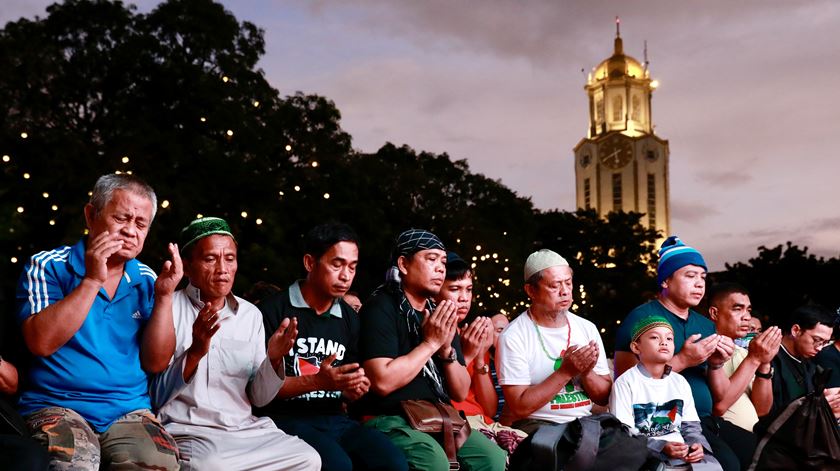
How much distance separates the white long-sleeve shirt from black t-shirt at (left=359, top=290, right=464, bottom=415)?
56cm

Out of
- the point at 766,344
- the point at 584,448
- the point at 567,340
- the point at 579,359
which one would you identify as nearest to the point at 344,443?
the point at 584,448

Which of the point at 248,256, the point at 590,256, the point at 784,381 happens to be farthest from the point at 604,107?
the point at 784,381

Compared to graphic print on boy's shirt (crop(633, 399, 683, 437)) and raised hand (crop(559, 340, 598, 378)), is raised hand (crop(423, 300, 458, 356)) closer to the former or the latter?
raised hand (crop(559, 340, 598, 378))

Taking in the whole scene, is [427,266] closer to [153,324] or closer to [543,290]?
[543,290]

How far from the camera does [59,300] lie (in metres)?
3.58

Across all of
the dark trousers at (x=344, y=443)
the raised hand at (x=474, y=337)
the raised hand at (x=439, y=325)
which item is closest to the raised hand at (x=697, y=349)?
the raised hand at (x=474, y=337)

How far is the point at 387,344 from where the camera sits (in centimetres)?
455

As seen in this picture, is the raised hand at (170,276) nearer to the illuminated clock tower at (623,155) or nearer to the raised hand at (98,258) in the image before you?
the raised hand at (98,258)

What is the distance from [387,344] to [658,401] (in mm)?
1665

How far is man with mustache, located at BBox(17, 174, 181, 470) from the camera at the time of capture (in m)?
3.46

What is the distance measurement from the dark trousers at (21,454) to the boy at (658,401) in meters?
3.05

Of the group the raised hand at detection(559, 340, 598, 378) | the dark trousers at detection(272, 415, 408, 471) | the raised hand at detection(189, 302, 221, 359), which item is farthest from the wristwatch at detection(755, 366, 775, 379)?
the raised hand at detection(189, 302, 221, 359)

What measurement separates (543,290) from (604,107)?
2753 inches

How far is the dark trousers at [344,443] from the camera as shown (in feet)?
13.6
